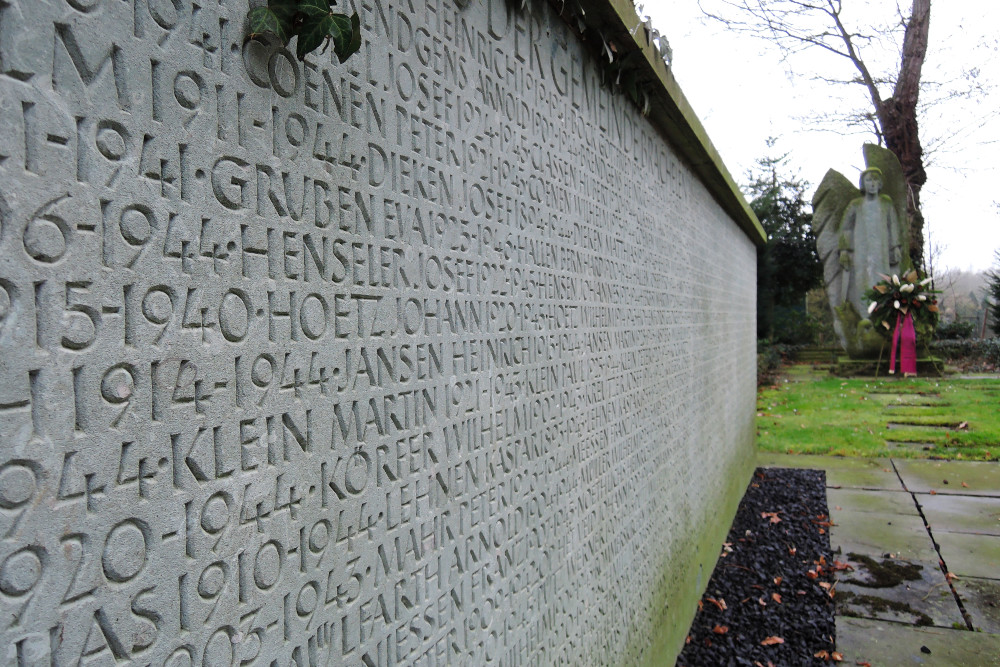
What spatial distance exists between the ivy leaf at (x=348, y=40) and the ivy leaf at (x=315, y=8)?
0.02 metres

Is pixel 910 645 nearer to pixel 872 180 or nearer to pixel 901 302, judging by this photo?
pixel 901 302

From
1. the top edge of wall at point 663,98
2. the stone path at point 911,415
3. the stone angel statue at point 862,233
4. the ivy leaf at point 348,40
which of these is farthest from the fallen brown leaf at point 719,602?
the stone angel statue at point 862,233

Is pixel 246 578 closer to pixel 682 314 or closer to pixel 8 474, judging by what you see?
pixel 8 474

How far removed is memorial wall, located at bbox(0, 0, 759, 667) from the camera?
2.56 ft

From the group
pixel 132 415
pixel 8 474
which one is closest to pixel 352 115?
pixel 132 415

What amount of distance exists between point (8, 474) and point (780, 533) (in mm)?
6184

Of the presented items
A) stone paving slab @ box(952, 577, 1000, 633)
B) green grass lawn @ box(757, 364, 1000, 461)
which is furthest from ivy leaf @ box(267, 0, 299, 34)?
green grass lawn @ box(757, 364, 1000, 461)

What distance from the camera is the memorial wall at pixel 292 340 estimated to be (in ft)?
2.56

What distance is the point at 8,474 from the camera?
734mm

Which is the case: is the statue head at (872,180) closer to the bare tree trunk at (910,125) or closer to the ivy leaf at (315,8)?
the bare tree trunk at (910,125)

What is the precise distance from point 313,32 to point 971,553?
241 inches

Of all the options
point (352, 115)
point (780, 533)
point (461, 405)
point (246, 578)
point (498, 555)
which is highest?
point (352, 115)

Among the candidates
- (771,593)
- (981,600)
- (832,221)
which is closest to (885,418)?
(981,600)

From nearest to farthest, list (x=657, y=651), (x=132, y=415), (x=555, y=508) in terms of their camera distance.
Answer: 1. (x=132, y=415)
2. (x=555, y=508)
3. (x=657, y=651)
